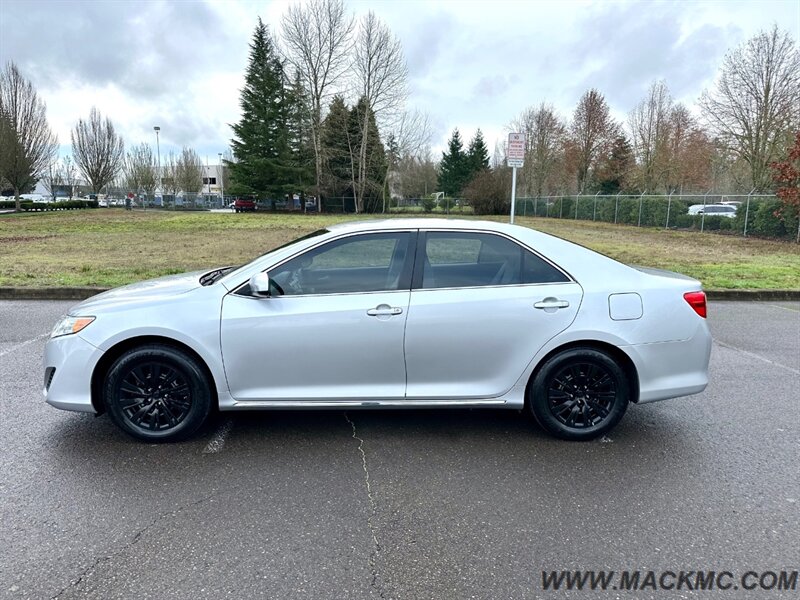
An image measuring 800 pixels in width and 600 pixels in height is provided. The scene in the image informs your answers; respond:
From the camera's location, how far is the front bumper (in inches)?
133

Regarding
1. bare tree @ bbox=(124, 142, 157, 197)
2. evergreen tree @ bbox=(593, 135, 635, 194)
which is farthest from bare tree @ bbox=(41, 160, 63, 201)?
evergreen tree @ bbox=(593, 135, 635, 194)

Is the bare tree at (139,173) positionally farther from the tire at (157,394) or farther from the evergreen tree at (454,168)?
the tire at (157,394)

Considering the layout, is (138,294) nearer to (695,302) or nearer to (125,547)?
(125,547)

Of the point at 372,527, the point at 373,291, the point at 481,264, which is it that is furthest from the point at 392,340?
the point at 372,527

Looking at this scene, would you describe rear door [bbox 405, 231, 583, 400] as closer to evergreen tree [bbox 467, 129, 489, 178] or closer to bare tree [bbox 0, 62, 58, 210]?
bare tree [bbox 0, 62, 58, 210]

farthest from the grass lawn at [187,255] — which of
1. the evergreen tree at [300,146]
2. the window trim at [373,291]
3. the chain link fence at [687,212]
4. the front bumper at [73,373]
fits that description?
the evergreen tree at [300,146]

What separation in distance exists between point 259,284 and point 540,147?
47.9 metres

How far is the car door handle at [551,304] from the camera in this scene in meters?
3.48

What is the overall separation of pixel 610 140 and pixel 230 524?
4633 cm

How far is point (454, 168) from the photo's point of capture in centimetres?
6406

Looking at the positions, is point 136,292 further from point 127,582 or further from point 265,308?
point 127,582

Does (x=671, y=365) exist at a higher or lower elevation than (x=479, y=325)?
lower

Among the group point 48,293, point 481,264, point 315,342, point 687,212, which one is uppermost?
point 687,212

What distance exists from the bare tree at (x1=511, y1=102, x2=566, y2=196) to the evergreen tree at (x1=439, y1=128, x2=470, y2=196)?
13505 millimetres
